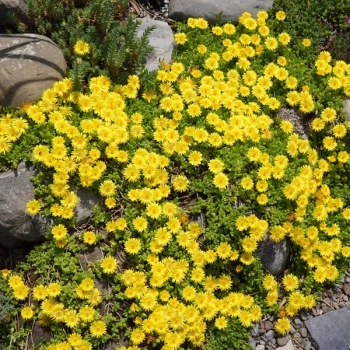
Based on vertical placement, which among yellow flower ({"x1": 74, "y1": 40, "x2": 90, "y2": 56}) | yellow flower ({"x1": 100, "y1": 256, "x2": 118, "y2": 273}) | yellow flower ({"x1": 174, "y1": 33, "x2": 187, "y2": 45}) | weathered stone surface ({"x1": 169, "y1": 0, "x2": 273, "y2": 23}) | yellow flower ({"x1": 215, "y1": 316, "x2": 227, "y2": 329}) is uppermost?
weathered stone surface ({"x1": 169, "y1": 0, "x2": 273, "y2": 23})

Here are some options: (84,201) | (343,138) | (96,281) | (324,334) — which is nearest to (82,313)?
(96,281)

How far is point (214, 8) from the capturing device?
5289mm

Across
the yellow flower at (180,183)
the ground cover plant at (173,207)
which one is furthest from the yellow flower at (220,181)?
the yellow flower at (180,183)

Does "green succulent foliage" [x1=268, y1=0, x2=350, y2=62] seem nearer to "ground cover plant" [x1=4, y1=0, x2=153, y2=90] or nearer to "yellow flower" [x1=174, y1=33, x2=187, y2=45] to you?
"yellow flower" [x1=174, y1=33, x2=187, y2=45]

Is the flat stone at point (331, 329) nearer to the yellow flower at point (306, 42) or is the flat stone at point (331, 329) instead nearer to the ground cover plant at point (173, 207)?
the ground cover plant at point (173, 207)

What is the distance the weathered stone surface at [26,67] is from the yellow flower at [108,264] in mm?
1672

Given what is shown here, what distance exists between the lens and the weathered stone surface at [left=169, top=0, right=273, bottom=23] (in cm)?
529

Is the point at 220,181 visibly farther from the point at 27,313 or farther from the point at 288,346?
the point at 27,313

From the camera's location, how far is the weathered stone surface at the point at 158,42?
5.00 meters

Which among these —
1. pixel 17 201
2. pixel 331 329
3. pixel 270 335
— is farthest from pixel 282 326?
pixel 17 201

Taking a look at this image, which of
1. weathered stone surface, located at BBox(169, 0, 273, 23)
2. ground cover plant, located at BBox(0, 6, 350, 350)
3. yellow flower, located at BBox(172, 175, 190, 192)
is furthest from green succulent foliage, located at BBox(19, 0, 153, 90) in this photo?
Answer: yellow flower, located at BBox(172, 175, 190, 192)

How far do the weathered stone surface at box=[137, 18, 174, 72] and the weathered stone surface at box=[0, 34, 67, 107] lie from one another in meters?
1.01

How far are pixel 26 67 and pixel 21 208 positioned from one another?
4.31 ft

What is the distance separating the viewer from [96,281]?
412cm
